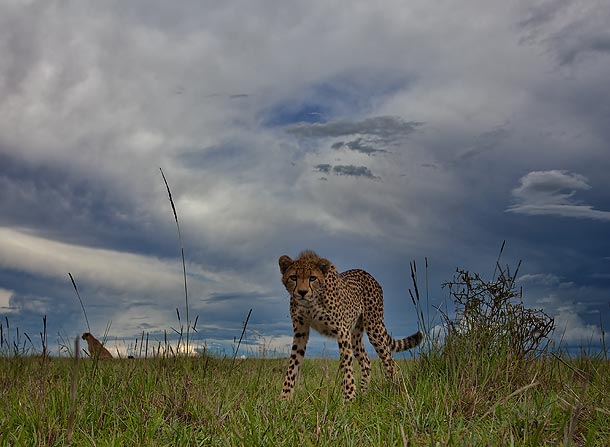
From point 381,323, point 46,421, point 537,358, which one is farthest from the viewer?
point 381,323

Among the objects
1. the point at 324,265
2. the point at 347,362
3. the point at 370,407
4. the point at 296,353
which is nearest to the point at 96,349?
the point at 296,353

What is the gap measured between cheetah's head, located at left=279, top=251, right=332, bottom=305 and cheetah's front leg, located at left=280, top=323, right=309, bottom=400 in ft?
1.42

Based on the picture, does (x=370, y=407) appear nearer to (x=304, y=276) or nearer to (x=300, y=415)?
(x=300, y=415)

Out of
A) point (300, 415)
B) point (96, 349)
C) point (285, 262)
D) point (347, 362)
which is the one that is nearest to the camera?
point (300, 415)

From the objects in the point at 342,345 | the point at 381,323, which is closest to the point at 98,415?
the point at 342,345

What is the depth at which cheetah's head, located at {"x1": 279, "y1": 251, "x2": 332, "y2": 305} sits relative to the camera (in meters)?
6.38

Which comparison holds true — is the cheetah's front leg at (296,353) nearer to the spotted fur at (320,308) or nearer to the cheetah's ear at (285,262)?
the spotted fur at (320,308)

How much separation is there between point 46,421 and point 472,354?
3328 millimetres

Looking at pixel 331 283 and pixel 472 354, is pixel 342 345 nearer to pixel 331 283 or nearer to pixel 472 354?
pixel 331 283

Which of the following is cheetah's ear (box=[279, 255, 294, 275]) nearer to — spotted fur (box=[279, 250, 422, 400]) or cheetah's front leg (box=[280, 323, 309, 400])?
spotted fur (box=[279, 250, 422, 400])

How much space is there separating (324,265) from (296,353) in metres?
0.98

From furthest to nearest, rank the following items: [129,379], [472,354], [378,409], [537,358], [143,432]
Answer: [537,358] → [472,354] → [129,379] → [378,409] → [143,432]

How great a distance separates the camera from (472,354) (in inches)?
206

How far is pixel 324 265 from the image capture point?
6.62m
